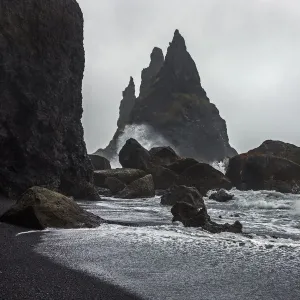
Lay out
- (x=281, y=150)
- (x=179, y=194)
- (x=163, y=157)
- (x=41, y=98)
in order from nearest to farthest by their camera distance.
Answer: (x=179, y=194)
(x=41, y=98)
(x=163, y=157)
(x=281, y=150)

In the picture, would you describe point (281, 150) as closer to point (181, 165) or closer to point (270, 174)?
point (270, 174)

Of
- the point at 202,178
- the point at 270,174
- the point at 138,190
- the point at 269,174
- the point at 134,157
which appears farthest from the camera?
the point at 134,157

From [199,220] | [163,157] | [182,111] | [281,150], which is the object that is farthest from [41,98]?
[182,111]

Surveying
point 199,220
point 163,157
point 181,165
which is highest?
point 163,157

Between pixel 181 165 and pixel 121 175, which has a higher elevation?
pixel 181 165

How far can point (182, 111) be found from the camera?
162 m

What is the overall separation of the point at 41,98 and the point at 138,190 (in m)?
18.8

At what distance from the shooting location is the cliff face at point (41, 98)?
3662cm

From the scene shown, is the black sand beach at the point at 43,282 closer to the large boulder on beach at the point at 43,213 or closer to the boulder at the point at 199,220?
the large boulder on beach at the point at 43,213

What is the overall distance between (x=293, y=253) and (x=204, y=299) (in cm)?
642

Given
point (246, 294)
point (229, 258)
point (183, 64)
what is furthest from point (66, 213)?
point (183, 64)

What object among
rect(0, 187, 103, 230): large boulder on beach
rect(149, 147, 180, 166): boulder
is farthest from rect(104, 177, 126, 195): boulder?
rect(0, 187, 103, 230): large boulder on beach

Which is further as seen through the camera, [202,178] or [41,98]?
[202,178]

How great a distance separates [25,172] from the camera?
121 ft
